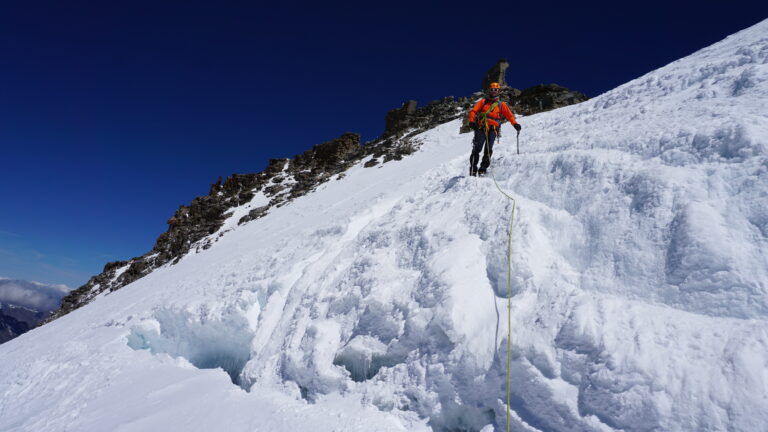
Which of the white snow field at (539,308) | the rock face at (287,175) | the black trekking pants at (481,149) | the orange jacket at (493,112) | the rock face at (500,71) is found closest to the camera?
the white snow field at (539,308)

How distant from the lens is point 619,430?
257cm

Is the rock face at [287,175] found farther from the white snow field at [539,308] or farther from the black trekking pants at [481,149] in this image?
the white snow field at [539,308]

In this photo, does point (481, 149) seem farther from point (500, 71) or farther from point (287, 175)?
point (500, 71)

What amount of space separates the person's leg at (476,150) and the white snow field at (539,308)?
1.37 ft

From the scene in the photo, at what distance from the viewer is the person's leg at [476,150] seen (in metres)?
7.11

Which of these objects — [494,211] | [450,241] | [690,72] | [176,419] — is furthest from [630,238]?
[176,419]

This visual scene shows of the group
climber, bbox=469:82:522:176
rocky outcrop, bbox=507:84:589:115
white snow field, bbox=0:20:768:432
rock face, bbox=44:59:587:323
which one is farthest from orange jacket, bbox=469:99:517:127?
rocky outcrop, bbox=507:84:589:115

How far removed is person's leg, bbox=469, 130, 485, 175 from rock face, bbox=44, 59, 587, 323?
18691mm

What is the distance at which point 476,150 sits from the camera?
23.5 ft

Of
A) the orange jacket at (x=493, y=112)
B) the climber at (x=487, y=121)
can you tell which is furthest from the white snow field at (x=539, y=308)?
the orange jacket at (x=493, y=112)

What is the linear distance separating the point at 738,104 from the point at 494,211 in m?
2.98

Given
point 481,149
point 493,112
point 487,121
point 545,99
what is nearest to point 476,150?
point 481,149

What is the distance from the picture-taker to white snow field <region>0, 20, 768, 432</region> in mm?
2684

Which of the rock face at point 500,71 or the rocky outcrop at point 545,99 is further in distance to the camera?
the rock face at point 500,71
